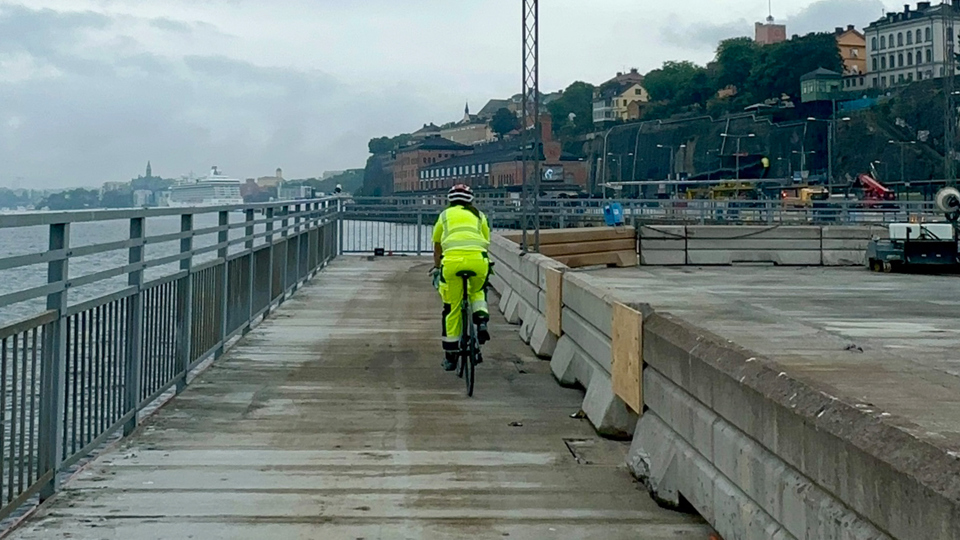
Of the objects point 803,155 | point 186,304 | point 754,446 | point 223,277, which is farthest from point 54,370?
point 803,155

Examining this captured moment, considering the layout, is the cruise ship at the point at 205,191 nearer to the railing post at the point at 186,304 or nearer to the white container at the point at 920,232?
the railing post at the point at 186,304

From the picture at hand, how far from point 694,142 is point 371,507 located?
6032 inches

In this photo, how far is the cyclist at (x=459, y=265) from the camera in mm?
12000

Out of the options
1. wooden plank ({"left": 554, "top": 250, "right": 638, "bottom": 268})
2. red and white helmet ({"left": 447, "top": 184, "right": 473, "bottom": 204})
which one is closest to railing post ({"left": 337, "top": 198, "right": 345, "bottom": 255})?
wooden plank ({"left": 554, "top": 250, "right": 638, "bottom": 268})

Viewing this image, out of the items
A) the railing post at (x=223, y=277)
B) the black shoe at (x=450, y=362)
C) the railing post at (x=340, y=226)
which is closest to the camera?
the black shoe at (x=450, y=362)

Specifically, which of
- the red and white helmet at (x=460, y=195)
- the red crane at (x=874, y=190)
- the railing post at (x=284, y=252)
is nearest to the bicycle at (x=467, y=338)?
the red and white helmet at (x=460, y=195)

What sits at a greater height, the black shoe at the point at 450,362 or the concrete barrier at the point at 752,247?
the concrete barrier at the point at 752,247

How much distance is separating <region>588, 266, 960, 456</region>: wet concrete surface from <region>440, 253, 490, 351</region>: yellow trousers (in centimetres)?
251

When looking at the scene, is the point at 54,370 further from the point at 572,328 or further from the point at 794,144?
the point at 794,144

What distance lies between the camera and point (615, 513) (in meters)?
7.11

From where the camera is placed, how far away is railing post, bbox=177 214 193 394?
10.8 m

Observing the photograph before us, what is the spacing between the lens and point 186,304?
10.9 metres

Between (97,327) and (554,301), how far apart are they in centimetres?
572

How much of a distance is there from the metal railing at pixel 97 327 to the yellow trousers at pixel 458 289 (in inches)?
91.3
